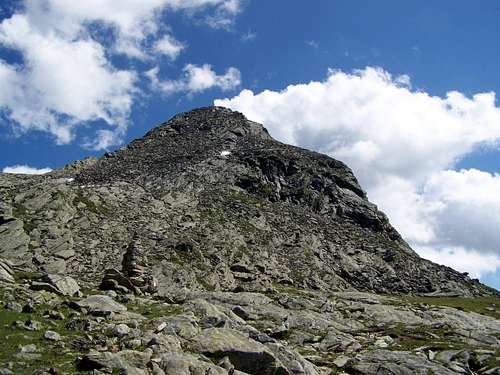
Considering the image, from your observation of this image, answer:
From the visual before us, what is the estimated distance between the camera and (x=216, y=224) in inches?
5305

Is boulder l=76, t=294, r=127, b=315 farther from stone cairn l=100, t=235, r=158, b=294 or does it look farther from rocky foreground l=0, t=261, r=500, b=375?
stone cairn l=100, t=235, r=158, b=294

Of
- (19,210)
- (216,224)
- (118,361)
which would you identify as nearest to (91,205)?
(19,210)

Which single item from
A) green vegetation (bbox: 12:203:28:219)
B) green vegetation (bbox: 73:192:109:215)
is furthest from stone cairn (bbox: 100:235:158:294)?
green vegetation (bbox: 73:192:109:215)

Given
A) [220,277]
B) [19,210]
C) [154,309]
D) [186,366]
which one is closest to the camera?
[186,366]

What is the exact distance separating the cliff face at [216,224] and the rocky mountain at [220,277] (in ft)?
1.72

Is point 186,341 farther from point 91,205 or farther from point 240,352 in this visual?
point 91,205

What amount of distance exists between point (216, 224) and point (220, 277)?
2709cm

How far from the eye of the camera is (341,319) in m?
74.9

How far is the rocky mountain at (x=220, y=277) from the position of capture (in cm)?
2995

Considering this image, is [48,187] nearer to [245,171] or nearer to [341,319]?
[245,171]

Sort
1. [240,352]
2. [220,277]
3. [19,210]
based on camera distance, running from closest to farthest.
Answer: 1. [240,352]
2. [220,277]
3. [19,210]

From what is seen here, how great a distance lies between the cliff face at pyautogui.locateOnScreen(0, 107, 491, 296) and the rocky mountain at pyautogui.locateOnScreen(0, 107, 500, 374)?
524mm

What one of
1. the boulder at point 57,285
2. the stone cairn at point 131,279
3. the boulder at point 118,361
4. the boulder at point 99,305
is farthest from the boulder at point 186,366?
the stone cairn at point 131,279

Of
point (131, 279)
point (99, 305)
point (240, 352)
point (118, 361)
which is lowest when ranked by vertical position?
point (118, 361)
